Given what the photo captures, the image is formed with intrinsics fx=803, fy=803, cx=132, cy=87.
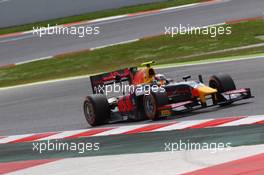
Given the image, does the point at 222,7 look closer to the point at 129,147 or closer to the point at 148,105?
the point at 148,105

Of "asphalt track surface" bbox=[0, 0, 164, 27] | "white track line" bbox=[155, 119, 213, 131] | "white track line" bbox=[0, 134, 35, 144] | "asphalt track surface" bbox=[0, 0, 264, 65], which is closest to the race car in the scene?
"white track line" bbox=[155, 119, 213, 131]

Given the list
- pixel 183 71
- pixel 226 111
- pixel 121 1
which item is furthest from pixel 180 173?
pixel 121 1

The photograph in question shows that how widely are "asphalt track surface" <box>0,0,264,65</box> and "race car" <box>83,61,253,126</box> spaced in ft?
44.1

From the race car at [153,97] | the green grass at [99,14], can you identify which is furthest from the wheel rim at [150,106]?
the green grass at [99,14]

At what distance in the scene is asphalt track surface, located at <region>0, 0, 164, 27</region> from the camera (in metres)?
31.4

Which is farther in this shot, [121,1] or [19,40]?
[121,1]

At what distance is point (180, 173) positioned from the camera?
24.8 ft

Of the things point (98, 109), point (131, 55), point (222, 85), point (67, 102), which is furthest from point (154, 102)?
point (131, 55)

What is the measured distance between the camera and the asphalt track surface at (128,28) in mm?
27094

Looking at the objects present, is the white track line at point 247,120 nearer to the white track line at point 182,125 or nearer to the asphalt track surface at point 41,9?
the white track line at point 182,125

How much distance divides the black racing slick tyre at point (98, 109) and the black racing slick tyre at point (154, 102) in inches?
42.7

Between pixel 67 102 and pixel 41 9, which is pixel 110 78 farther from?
pixel 41 9

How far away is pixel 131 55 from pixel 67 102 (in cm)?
804

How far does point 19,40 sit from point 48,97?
483 inches
